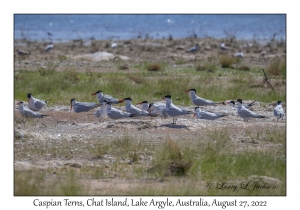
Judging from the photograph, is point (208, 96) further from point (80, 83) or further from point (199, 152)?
point (199, 152)

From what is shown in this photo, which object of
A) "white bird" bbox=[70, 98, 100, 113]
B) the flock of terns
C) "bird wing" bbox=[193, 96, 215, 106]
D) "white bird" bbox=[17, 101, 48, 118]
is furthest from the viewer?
"bird wing" bbox=[193, 96, 215, 106]

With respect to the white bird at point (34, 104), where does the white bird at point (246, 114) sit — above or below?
below

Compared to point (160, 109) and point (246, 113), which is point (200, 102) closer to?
point (246, 113)

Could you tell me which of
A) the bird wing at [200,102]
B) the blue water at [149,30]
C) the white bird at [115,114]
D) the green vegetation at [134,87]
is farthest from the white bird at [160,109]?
the blue water at [149,30]

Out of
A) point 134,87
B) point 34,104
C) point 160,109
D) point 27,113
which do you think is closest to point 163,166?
point 160,109

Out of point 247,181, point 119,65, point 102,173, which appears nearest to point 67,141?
point 102,173

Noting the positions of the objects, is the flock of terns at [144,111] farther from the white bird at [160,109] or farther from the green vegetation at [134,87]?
the green vegetation at [134,87]

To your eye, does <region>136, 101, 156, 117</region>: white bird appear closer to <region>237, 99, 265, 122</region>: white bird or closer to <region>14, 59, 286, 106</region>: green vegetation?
<region>14, 59, 286, 106</region>: green vegetation

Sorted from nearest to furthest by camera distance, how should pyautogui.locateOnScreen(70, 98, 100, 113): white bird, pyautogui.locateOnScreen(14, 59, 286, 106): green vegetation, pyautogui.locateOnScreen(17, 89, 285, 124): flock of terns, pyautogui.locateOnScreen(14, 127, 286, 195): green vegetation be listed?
pyautogui.locateOnScreen(14, 127, 286, 195): green vegetation
pyautogui.locateOnScreen(17, 89, 285, 124): flock of terns
pyautogui.locateOnScreen(70, 98, 100, 113): white bird
pyautogui.locateOnScreen(14, 59, 286, 106): green vegetation

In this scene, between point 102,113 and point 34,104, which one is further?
point 34,104

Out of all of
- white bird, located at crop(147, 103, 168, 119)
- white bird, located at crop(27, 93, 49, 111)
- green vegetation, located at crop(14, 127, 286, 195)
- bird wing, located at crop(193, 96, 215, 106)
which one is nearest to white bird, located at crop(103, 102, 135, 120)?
white bird, located at crop(147, 103, 168, 119)
